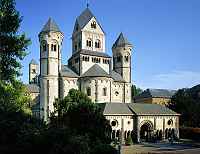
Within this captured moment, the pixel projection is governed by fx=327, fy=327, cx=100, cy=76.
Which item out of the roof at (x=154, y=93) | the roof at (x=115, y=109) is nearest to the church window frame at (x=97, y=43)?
the roof at (x=115, y=109)

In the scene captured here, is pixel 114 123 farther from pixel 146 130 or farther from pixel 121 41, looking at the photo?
pixel 121 41

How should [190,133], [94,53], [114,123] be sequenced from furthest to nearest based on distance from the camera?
[94,53] → [190,133] → [114,123]

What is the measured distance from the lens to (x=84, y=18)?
7862 centimetres

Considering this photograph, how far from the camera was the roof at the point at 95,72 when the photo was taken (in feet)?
230

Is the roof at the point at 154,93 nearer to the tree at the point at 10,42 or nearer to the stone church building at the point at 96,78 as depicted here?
the stone church building at the point at 96,78

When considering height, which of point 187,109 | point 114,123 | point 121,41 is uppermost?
point 121,41

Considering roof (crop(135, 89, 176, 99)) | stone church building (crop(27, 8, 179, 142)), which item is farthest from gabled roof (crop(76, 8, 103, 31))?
roof (crop(135, 89, 176, 99))

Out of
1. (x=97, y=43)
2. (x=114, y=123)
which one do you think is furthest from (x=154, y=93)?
(x=114, y=123)

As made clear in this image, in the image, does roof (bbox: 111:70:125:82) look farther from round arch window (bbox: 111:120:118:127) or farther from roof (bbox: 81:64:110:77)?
round arch window (bbox: 111:120:118:127)

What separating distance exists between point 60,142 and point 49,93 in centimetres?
4411

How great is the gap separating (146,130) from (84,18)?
3091 cm

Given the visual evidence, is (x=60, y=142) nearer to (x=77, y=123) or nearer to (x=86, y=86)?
(x=77, y=123)

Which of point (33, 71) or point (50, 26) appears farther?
point (33, 71)

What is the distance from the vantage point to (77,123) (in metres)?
41.5
